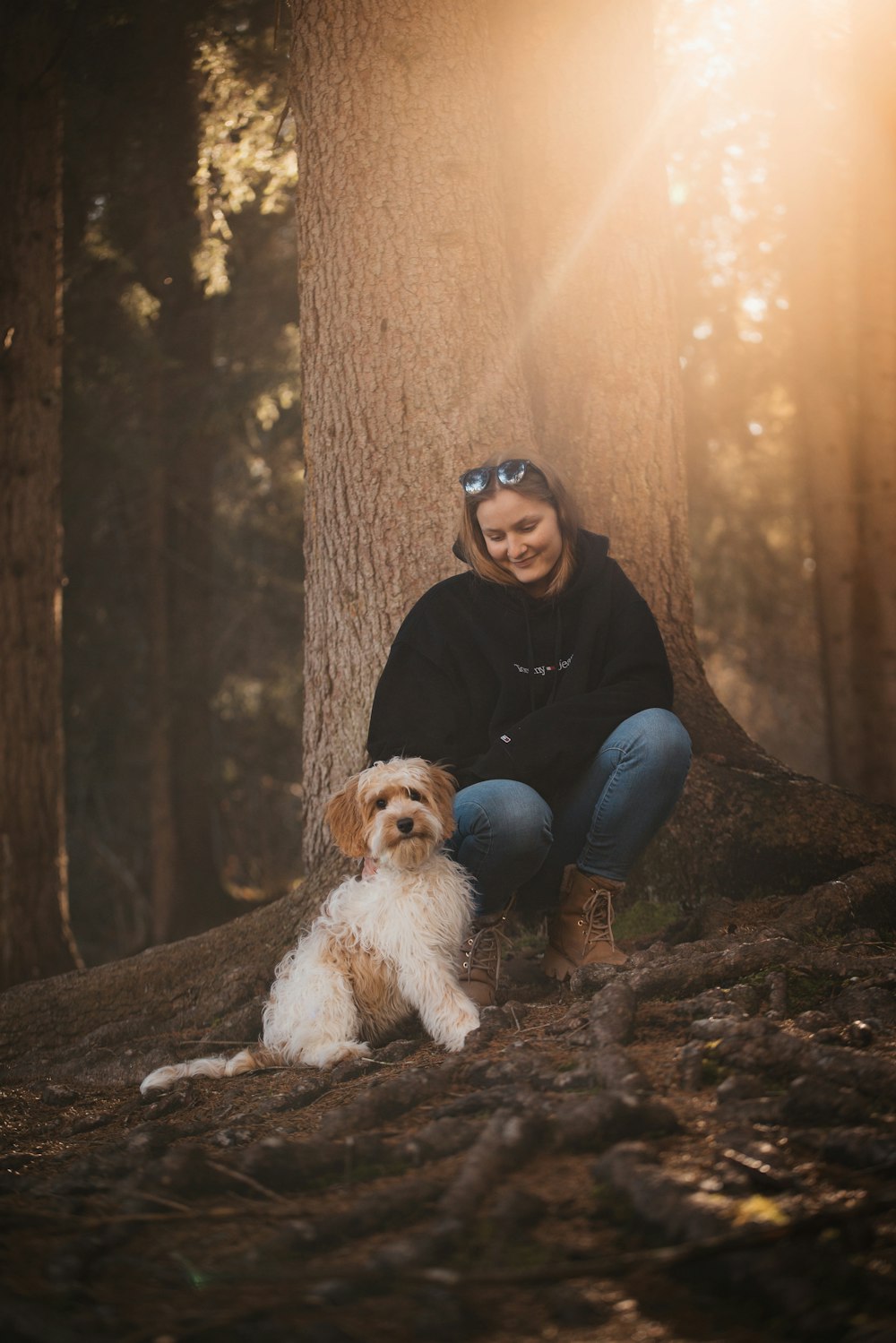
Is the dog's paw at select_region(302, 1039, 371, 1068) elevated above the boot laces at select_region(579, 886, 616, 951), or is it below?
below

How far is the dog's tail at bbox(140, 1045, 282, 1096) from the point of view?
411 centimetres

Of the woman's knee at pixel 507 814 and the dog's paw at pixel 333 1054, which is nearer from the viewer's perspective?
the dog's paw at pixel 333 1054

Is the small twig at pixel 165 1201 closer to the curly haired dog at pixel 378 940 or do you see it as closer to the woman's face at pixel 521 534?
the curly haired dog at pixel 378 940

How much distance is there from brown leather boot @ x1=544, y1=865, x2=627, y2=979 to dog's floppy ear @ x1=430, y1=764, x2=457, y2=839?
628mm

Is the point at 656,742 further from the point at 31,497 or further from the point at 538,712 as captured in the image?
the point at 31,497

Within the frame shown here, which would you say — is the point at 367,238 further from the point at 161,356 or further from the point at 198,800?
the point at 198,800

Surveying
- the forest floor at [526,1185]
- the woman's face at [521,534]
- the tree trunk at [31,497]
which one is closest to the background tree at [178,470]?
the tree trunk at [31,497]

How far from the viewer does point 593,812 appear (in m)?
4.56

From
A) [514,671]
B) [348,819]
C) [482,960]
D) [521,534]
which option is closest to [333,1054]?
[482,960]

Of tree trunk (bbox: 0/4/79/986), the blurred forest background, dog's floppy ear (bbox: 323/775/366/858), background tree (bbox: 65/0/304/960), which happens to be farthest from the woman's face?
tree trunk (bbox: 0/4/79/986)

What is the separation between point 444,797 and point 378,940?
2.08ft

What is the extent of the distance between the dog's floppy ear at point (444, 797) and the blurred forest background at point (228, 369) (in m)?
5.41

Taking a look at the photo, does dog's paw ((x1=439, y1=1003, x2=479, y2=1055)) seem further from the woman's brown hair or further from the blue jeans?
the woman's brown hair

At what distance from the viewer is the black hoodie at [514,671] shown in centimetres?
451
